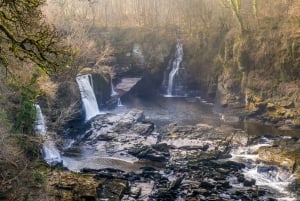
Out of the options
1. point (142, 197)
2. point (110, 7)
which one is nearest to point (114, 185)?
point (142, 197)

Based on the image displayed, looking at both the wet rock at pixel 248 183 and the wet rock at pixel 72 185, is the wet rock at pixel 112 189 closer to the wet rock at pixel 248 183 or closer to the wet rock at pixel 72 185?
the wet rock at pixel 72 185

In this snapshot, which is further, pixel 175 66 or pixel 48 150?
pixel 175 66

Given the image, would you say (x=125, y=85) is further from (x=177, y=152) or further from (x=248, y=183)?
(x=248, y=183)

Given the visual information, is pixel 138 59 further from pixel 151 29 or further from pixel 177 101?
pixel 177 101

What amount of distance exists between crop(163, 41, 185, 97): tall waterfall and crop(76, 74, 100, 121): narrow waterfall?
10.8m

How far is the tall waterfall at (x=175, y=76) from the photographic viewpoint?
4628cm

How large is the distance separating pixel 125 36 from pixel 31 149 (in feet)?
97.1

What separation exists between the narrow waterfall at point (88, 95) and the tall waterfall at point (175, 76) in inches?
424

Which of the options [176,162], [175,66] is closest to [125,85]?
[175,66]

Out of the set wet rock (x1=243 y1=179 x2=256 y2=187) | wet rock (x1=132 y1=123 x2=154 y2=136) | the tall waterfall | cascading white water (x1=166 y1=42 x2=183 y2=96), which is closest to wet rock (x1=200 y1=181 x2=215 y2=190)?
wet rock (x1=243 y1=179 x2=256 y2=187)

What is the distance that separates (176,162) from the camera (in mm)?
27188

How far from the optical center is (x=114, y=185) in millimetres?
22703

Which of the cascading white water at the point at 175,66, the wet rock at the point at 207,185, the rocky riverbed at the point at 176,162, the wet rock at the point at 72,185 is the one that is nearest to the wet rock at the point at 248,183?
the rocky riverbed at the point at 176,162

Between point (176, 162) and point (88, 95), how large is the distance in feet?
47.9
